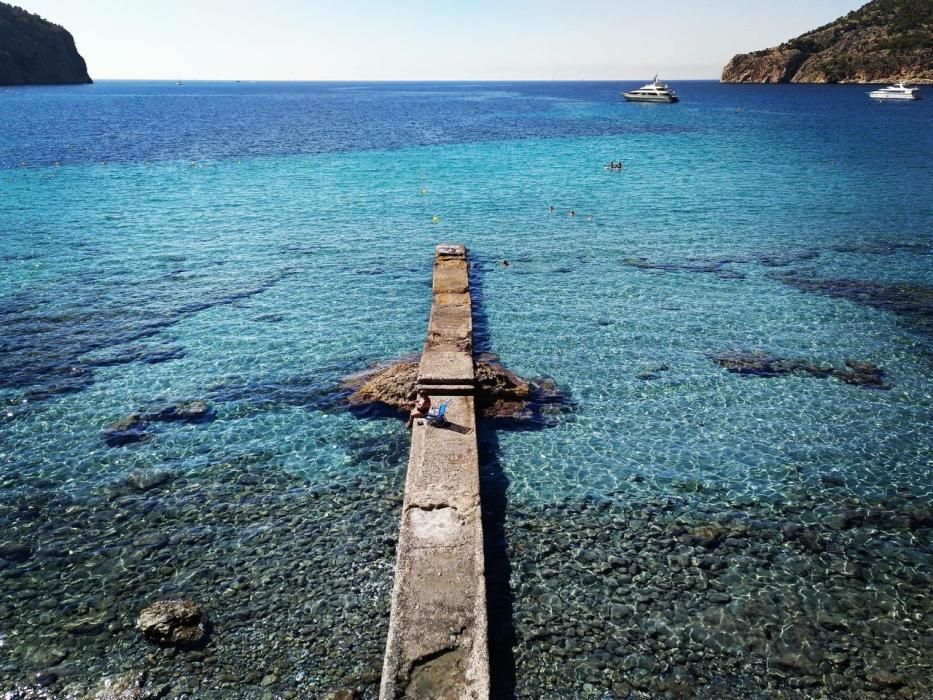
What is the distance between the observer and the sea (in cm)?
1066

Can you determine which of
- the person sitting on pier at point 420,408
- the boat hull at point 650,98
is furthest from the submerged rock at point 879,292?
the boat hull at point 650,98

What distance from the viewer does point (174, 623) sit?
1094 centimetres

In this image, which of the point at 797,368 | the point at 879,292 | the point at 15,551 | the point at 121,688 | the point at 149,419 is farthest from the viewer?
the point at 879,292

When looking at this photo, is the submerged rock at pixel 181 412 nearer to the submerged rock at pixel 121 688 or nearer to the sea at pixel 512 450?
the sea at pixel 512 450

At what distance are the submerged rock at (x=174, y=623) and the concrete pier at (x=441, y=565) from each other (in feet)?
11.4

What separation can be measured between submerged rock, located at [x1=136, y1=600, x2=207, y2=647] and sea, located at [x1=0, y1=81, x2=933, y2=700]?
302mm

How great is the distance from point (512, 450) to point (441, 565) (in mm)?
4910

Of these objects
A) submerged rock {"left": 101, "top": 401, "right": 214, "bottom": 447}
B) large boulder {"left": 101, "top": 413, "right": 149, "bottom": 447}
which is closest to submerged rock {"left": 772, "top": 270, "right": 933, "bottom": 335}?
submerged rock {"left": 101, "top": 401, "right": 214, "bottom": 447}

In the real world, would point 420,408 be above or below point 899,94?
below

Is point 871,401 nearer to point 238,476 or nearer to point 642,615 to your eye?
point 642,615

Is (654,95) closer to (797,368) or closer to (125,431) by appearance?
(797,368)

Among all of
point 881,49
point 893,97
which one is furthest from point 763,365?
point 881,49

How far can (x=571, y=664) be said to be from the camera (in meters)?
10.4

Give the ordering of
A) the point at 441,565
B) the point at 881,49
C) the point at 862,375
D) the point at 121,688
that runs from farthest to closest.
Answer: the point at 881,49, the point at 862,375, the point at 441,565, the point at 121,688
